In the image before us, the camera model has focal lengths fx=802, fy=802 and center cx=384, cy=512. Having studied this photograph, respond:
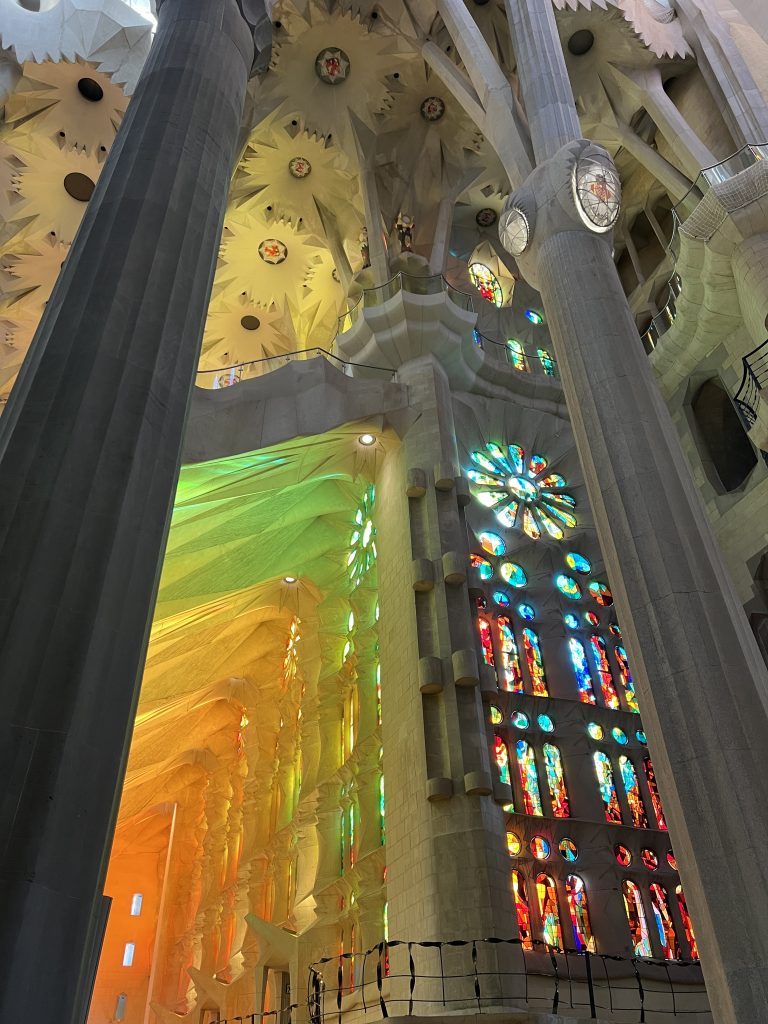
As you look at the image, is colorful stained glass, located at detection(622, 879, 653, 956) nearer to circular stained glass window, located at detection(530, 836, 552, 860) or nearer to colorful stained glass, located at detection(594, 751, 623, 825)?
colorful stained glass, located at detection(594, 751, 623, 825)

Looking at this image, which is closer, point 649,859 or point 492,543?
point 649,859

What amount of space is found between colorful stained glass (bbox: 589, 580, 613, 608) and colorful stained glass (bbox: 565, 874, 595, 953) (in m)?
4.87

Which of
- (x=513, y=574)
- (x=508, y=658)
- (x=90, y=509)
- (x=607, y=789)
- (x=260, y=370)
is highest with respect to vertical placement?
(x=260, y=370)

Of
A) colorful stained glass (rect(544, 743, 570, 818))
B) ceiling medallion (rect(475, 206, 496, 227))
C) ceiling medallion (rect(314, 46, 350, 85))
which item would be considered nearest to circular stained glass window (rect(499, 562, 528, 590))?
colorful stained glass (rect(544, 743, 570, 818))

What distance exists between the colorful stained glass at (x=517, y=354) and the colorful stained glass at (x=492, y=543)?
14.8 ft

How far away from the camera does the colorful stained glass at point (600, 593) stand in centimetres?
1370

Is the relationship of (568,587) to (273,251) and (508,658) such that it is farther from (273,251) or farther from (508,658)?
(273,251)

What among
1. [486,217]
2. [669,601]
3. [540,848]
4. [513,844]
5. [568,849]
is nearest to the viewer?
[669,601]

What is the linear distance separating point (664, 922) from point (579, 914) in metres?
1.33

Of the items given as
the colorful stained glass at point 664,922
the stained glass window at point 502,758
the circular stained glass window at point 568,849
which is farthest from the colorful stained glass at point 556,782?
the colorful stained glass at point 664,922

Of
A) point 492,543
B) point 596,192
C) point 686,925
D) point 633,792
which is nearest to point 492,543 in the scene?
point 492,543

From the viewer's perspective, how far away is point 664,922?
1027 centimetres

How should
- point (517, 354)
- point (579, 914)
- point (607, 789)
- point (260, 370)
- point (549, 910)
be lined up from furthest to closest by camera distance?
point (517, 354)
point (260, 370)
point (607, 789)
point (579, 914)
point (549, 910)

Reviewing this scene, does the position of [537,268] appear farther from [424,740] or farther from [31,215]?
[31,215]
